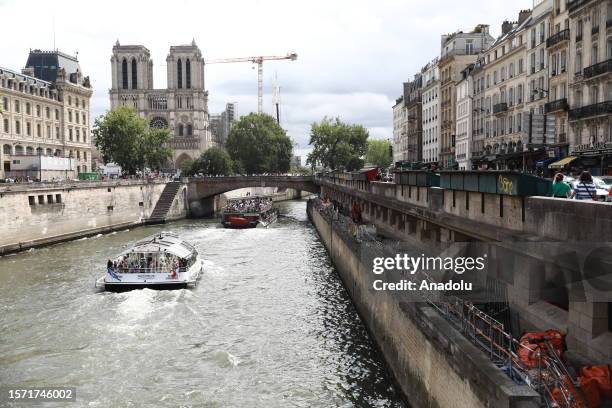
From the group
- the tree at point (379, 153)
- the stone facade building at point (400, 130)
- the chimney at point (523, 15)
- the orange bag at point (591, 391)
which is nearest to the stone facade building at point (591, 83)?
the chimney at point (523, 15)

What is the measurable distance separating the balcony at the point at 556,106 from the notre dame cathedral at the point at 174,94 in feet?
377

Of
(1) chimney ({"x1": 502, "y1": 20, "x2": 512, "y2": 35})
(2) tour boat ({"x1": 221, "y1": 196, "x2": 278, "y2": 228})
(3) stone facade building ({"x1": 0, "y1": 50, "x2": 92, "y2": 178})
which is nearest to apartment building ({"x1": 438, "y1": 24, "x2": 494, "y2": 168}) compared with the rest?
(1) chimney ({"x1": 502, "y1": 20, "x2": 512, "y2": 35})

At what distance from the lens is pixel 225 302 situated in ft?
82.4

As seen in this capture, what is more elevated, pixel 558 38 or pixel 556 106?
pixel 558 38

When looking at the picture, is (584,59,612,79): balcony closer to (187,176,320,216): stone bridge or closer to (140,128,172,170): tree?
(187,176,320,216): stone bridge

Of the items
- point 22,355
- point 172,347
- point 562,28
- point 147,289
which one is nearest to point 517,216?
point 172,347

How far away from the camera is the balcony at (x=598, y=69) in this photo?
29.3m

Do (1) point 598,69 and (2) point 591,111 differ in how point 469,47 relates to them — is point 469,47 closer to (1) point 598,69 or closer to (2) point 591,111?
(2) point 591,111

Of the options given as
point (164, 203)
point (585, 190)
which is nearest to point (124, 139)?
point (164, 203)

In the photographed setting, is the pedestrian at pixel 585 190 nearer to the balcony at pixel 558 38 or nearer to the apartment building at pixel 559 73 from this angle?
the apartment building at pixel 559 73

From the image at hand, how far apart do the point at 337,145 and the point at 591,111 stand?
83147 mm

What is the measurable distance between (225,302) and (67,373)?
9.06 meters

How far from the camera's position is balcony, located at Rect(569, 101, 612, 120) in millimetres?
29719

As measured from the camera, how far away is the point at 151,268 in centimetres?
2752
